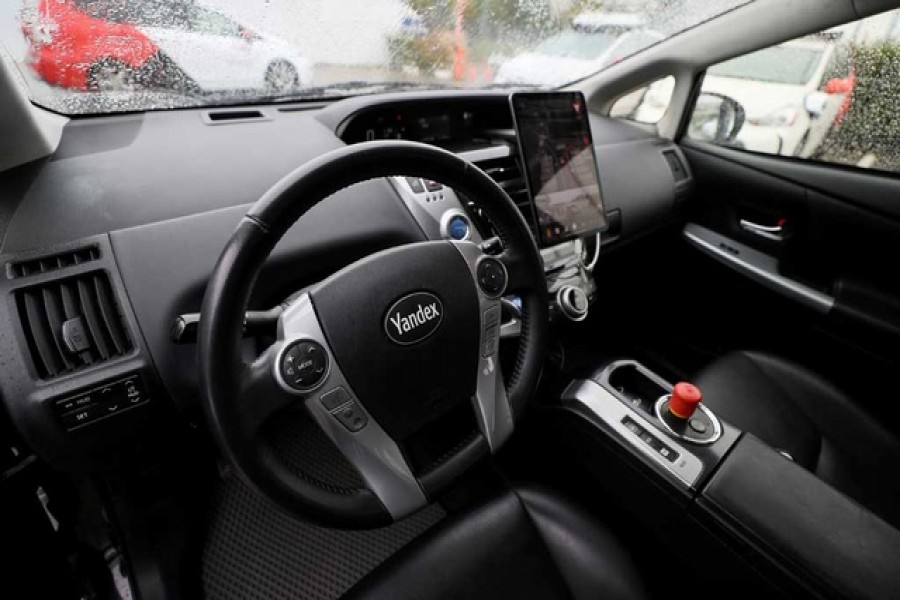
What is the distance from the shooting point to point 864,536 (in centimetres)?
69

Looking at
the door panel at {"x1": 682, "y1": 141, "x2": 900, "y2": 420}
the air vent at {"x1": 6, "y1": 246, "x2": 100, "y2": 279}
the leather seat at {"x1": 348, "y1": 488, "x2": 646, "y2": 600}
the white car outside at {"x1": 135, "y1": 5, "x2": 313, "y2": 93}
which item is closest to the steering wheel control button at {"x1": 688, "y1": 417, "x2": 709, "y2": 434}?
the leather seat at {"x1": 348, "y1": 488, "x2": 646, "y2": 600}

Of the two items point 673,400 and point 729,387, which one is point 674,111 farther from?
point 673,400

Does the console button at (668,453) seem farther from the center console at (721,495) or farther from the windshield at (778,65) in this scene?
the windshield at (778,65)

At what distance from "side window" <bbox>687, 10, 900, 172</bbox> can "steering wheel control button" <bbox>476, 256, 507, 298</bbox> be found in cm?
141

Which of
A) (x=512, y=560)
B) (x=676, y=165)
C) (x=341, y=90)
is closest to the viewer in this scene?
(x=512, y=560)

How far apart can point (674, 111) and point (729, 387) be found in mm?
1178

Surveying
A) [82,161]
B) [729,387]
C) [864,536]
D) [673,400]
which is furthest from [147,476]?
[729,387]

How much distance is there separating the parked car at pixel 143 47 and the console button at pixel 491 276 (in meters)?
0.79

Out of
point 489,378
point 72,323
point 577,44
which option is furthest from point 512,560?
point 577,44

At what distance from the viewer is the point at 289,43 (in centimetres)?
115

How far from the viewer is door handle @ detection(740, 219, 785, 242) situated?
163 cm

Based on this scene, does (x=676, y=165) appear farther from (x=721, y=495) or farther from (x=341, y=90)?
(x=721, y=495)

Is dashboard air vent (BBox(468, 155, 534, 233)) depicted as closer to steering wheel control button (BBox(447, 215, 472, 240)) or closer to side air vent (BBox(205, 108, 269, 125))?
steering wheel control button (BBox(447, 215, 472, 240))

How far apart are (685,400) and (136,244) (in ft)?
3.07
